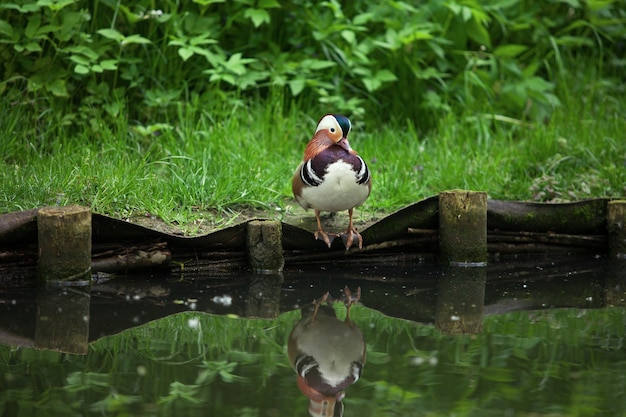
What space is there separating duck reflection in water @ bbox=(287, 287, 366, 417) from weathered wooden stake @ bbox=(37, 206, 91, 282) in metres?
1.16

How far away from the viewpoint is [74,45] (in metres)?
6.34

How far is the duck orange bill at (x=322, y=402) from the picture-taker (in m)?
3.16

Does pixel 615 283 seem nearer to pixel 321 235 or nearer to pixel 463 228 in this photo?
pixel 463 228

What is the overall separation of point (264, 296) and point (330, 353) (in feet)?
2.87

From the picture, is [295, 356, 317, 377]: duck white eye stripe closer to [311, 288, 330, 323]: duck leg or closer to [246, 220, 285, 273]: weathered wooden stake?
[311, 288, 330, 323]: duck leg

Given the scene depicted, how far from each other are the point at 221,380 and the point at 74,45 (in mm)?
3691

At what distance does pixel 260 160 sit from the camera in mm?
5914

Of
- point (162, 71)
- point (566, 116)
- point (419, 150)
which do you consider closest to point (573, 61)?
point (566, 116)

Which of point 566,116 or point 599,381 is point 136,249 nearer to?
point 599,381

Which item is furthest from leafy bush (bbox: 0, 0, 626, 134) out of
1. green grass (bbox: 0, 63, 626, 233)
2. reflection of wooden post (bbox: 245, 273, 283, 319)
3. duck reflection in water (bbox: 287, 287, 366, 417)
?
duck reflection in water (bbox: 287, 287, 366, 417)

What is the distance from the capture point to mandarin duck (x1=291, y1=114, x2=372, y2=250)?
183 inches

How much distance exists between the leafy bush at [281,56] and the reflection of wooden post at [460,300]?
6.46ft

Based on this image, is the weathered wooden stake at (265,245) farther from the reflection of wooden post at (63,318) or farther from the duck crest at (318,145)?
the reflection of wooden post at (63,318)

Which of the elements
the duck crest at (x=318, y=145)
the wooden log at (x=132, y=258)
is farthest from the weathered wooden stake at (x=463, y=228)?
the wooden log at (x=132, y=258)
